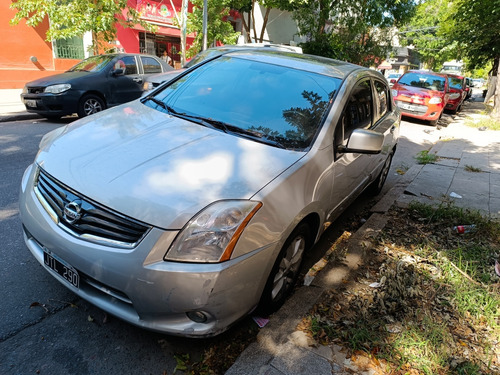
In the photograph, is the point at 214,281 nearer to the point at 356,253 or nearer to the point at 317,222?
the point at 317,222

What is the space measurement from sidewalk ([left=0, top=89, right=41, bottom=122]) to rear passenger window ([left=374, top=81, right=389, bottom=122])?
802 centimetres

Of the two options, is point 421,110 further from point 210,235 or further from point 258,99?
point 210,235

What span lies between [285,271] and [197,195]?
948mm

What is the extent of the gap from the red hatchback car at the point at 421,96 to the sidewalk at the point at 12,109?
1056 cm

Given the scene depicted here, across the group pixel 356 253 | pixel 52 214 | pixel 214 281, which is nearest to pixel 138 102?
pixel 52 214

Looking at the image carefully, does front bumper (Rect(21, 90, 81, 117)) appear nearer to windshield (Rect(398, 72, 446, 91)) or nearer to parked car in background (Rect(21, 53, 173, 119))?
parked car in background (Rect(21, 53, 173, 119))

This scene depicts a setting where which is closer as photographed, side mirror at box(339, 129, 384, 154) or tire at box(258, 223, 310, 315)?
tire at box(258, 223, 310, 315)

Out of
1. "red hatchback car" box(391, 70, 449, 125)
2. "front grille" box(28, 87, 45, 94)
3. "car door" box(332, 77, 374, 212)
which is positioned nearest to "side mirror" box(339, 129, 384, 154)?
"car door" box(332, 77, 374, 212)

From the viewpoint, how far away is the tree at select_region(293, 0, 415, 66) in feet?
53.6

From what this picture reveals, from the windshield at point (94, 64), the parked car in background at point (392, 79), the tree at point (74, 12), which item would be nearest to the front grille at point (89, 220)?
the windshield at point (94, 64)

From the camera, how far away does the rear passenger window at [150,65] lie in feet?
30.8

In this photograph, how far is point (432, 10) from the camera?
1451 inches

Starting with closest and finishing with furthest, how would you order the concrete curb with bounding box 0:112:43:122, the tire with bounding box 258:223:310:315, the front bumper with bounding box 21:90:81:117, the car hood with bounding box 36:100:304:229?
the car hood with bounding box 36:100:304:229 → the tire with bounding box 258:223:310:315 → the front bumper with bounding box 21:90:81:117 → the concrete curb with bounding box 0:112:43:122

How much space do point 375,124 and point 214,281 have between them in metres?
3.00
